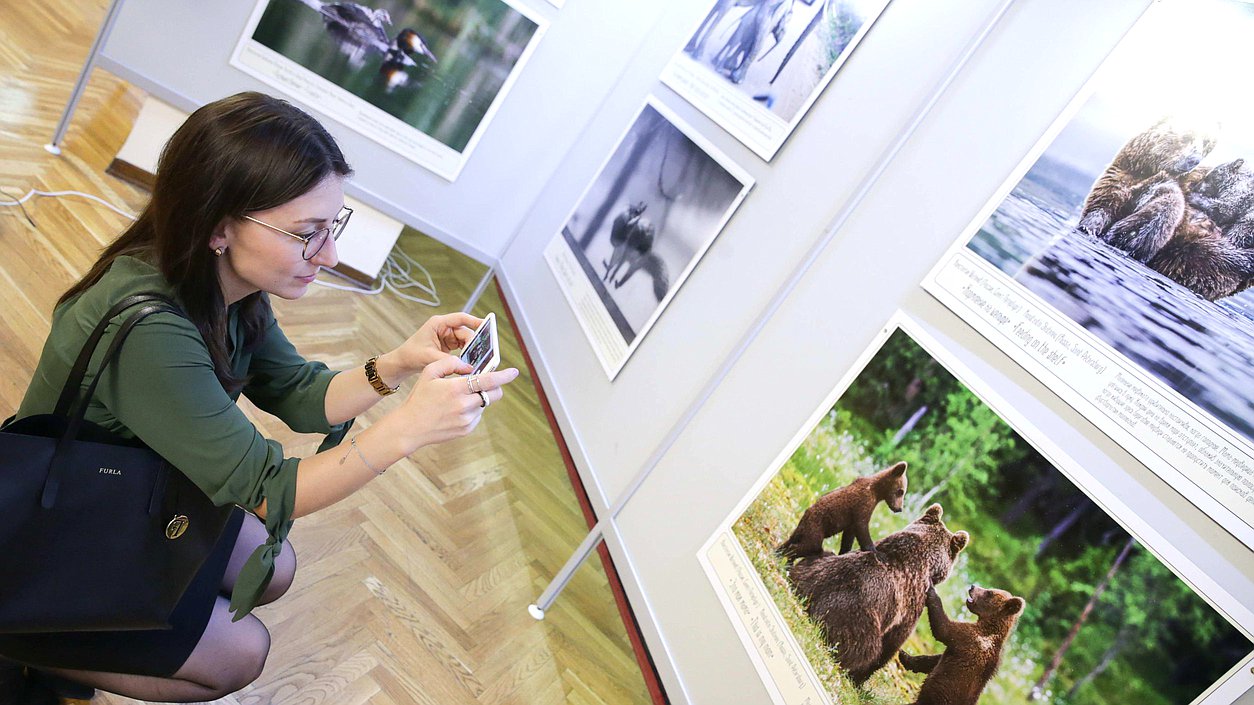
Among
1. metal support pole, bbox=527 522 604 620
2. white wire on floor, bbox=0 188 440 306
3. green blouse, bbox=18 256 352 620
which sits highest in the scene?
green blouse, bbox=18 256 352 620

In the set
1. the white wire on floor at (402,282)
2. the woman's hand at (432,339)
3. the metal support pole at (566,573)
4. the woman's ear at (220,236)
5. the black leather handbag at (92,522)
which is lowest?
the white wire on floor at (402,282)

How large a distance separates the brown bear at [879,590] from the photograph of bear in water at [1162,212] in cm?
45

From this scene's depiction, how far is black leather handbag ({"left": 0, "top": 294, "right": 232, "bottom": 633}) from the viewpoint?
131 cm

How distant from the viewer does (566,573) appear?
110 inches

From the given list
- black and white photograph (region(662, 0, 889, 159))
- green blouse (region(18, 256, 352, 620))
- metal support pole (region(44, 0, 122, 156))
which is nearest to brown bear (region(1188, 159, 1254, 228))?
black and white photograph (region(662, 0, 889, 159))

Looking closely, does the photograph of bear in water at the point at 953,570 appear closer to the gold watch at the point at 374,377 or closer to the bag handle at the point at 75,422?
the gold watch at the point at 374,377

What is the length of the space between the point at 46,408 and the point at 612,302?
170 cm

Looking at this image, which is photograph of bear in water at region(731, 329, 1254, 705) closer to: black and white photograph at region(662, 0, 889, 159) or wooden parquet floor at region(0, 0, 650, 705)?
black and white photograph at region(662, 0, 889, 159)

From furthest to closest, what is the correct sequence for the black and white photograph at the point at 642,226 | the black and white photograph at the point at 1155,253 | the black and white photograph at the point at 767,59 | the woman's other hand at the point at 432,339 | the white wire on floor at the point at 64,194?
1. the white wire on floor at the point at 64,194
2. the black and white photograph at the point at 642,226
3. the black and white photograph at the point at 767,59
4. the woman's other hand at the point at 432,339
5. the black and white photograph at the point at 1155,253

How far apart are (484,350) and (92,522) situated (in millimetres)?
745

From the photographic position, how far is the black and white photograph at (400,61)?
12.0 ft

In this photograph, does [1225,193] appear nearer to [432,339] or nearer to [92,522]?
[432,339]

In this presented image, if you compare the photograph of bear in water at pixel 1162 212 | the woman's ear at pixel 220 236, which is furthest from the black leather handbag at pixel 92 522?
the photograph of bear in water at pixel 1162 212

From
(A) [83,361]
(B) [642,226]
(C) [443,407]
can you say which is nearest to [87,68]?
(B) [642,226]
